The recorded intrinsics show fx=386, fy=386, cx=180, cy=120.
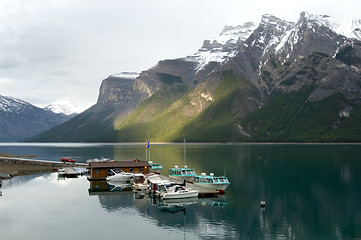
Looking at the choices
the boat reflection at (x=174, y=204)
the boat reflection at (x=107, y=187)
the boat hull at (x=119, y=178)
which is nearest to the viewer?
the boat reflection at (x=174, y=204)

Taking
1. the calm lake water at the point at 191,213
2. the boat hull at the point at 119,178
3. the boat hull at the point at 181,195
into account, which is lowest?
the calm lake water at the point at 191,213

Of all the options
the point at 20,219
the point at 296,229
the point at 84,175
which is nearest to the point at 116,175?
the point at 84,175

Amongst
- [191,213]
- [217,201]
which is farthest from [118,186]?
[191,213]

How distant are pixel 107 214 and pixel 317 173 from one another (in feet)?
215

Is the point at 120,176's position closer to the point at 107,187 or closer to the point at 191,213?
the point at 107,187

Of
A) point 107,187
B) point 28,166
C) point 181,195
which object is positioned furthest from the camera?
point 28,166

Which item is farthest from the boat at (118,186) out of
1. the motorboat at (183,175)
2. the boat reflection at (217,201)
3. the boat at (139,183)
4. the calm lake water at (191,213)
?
the boat reflection at (217,201)

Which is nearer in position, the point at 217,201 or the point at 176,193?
the point at 217,201

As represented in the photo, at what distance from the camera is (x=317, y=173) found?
10325 centimetres

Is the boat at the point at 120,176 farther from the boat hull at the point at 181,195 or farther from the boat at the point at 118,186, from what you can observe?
the boat hull at the point at 181,195

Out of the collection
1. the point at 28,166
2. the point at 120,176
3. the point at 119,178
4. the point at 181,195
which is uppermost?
the point at 28,166

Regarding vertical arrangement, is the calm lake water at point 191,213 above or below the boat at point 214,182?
below

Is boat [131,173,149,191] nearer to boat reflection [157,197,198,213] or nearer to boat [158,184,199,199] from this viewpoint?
boat [158,184,199,199]

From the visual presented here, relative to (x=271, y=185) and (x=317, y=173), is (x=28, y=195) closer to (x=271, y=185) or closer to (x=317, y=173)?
(x=271, y=185)
